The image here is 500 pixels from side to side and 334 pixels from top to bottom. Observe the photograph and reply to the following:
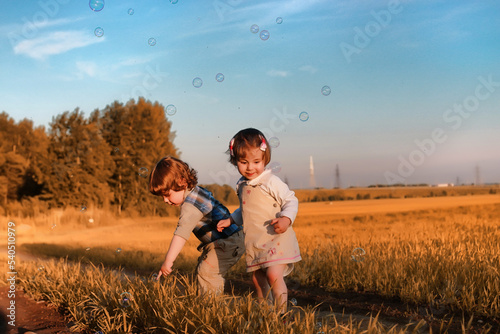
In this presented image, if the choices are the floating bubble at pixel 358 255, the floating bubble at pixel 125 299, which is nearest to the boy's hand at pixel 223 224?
the floating bubble at pixel 125 299

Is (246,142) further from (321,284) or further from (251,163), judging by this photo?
(321,284)

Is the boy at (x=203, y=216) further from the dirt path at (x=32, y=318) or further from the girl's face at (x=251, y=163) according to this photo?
the dirt path at (x=32, y=318)

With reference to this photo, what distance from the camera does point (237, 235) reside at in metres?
4.51

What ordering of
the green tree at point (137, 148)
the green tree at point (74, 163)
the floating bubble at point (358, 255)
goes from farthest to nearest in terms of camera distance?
1. the green tree at point (137, 148)
2. the green tree at point (74, 163)
3. the floating bubble at point (358, 255)

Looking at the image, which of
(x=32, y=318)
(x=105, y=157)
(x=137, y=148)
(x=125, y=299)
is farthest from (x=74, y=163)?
(x=125, y=299)

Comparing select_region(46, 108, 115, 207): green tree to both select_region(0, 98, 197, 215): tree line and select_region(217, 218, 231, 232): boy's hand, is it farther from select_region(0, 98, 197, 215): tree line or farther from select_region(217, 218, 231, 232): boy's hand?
select_region(217, 218, 231, 232): boy's hand

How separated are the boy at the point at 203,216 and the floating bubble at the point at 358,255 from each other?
2.48m

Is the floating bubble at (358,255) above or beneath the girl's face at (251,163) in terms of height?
beneath

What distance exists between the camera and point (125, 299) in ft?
14.2

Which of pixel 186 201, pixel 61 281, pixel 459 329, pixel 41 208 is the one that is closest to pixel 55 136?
pixel 41 208

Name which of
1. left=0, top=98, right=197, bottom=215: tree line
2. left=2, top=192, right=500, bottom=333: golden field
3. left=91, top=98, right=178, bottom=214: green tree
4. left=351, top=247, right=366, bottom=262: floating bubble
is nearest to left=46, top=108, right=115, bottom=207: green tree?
left=0, top=98, right=197, bottom=215: tree line

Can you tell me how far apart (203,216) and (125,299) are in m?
1.04

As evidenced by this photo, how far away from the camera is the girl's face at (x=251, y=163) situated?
399 cm

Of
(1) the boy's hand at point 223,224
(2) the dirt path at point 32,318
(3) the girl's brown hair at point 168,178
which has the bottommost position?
(2) the dirt path at point 32,318
